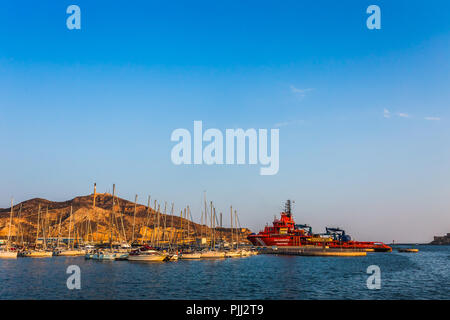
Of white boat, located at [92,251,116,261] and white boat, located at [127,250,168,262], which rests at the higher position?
white boat, located at [127,250,168,262]

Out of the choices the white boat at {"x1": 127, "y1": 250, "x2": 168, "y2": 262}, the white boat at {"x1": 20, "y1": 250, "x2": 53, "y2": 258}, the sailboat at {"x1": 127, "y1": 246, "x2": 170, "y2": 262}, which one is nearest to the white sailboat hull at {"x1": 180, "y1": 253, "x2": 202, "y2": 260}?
the sailboat at {"x1": 127, "y1": 246, "x2": 170, "y2": 262}

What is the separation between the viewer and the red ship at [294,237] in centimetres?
13925

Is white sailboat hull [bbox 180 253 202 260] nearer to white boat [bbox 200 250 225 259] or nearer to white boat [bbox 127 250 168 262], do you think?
white boat [bbox 200 250 225 259]

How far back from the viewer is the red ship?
13925 cm

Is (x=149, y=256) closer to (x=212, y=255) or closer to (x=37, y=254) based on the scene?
(x=212, y=255)

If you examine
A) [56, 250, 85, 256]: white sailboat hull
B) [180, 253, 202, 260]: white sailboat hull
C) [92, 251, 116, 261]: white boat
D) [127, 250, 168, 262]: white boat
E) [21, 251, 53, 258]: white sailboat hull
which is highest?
[127, 250, 168, 262]: white boat

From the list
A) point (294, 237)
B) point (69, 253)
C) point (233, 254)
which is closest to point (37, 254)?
point (69, 253)

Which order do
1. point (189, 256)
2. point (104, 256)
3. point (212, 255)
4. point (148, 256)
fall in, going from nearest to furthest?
point (148, 256) < point (104, 256) < point (189, 256) < point (212, 255)

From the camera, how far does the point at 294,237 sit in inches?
5463

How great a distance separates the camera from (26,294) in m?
Answer: 35.9

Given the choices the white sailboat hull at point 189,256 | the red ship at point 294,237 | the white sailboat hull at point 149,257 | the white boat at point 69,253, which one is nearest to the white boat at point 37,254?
the white boat at point 69,253

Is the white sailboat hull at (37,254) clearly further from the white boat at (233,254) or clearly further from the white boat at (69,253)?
the white boat at (233,254)
